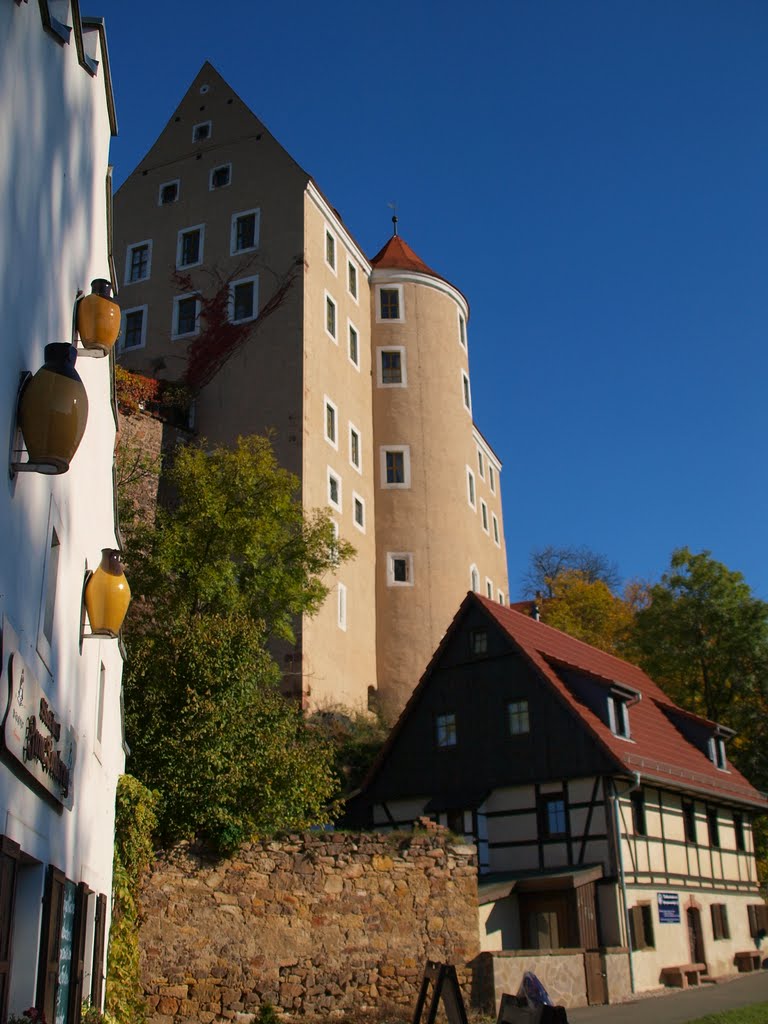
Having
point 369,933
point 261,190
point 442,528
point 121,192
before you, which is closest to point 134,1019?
point 369,933

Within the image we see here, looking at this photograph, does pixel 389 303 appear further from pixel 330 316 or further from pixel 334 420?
pixel 334 420

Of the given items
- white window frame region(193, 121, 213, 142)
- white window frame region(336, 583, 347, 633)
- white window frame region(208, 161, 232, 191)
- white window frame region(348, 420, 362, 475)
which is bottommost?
white window frame region(336, 583, 347, 633)

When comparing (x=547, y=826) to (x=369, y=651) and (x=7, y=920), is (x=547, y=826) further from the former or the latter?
(x=7, y=920)

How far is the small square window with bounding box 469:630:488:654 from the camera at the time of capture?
2595 centimetres

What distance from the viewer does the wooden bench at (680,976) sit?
73.2 feet

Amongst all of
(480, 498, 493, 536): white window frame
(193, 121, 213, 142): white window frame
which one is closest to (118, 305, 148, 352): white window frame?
(193, 121, 213, 142): white window frame

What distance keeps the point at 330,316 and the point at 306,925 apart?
25454mm

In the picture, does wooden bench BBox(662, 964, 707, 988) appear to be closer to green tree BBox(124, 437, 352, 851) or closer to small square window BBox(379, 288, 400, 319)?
green tree BBox(124, 437, 352, 851)

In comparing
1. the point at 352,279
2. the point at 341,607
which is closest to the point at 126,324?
the point at 352,279

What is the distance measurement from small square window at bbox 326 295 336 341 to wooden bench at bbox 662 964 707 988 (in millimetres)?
23366

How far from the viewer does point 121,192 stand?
4200cm

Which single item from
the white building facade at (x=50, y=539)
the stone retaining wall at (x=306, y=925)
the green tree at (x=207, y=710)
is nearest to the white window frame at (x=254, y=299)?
the green tree at (x=207, y=710)

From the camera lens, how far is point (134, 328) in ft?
128

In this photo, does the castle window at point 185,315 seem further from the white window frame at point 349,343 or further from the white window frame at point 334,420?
the white window frame at point 349,343
